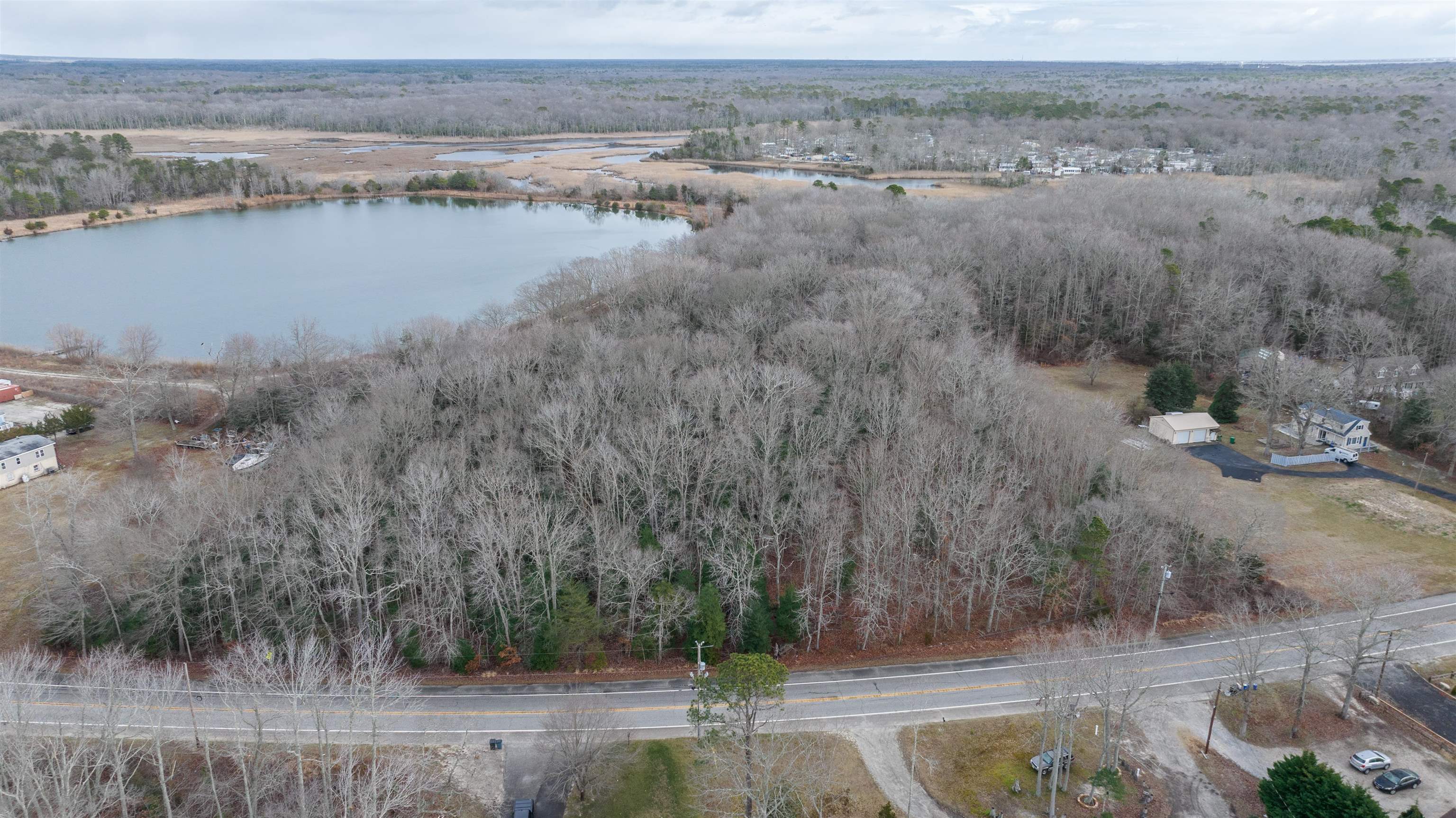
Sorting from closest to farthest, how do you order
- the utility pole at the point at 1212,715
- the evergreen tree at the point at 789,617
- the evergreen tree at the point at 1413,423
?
the utility pole at the point at 1212,715
the evergreen tree at the point at 789,617
the evergreen tree at the point at 1413,423

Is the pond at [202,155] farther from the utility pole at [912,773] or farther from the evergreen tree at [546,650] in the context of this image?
the utility pole at [912,773]

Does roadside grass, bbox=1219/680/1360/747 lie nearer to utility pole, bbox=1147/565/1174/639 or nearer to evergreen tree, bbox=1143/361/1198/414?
utility pole, bbox=1147/565/1174/639

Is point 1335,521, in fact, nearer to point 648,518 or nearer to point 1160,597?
point 1160,597

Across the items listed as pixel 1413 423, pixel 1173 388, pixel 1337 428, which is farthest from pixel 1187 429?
pixel 1413 423

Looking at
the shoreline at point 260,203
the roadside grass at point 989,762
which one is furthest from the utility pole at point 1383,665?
the shoreline at point 260,203

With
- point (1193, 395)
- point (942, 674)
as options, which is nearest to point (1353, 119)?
point (1193, 395)

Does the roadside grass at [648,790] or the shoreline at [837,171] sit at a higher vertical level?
the shoreline at [837,171]
